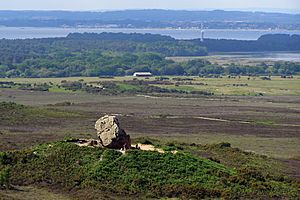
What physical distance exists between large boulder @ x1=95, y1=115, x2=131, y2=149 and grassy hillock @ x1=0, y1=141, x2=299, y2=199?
46.8 inches

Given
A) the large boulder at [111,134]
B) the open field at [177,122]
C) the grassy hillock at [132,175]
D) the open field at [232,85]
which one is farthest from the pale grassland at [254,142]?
the open field at [232,85]

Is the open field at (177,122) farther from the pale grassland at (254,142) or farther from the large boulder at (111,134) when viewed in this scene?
the large boulder at (111,134)

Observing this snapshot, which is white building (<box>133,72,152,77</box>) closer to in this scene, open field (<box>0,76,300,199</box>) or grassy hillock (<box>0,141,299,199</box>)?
open field (<box>0,76,300,199</box>)

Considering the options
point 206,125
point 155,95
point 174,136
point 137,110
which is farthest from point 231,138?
point 155,95

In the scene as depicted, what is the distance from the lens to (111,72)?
15400cm

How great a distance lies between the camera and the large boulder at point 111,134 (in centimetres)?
4297

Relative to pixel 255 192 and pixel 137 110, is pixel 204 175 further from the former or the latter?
pixel 137 110

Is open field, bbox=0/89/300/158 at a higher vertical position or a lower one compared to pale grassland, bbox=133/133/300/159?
lower

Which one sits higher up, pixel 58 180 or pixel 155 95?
pixel 58 180

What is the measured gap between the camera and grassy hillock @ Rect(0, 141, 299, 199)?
38.0m

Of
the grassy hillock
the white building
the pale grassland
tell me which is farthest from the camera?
the white building

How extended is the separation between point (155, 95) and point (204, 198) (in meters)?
71.1

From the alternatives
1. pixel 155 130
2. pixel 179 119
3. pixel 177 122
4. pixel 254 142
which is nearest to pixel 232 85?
pixel 179 119

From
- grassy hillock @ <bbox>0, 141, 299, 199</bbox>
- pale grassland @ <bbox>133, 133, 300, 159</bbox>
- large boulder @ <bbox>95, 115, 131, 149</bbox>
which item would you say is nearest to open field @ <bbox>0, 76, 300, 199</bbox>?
pale grassland @ <bbox>133, 133, 300, 159</bbox>
